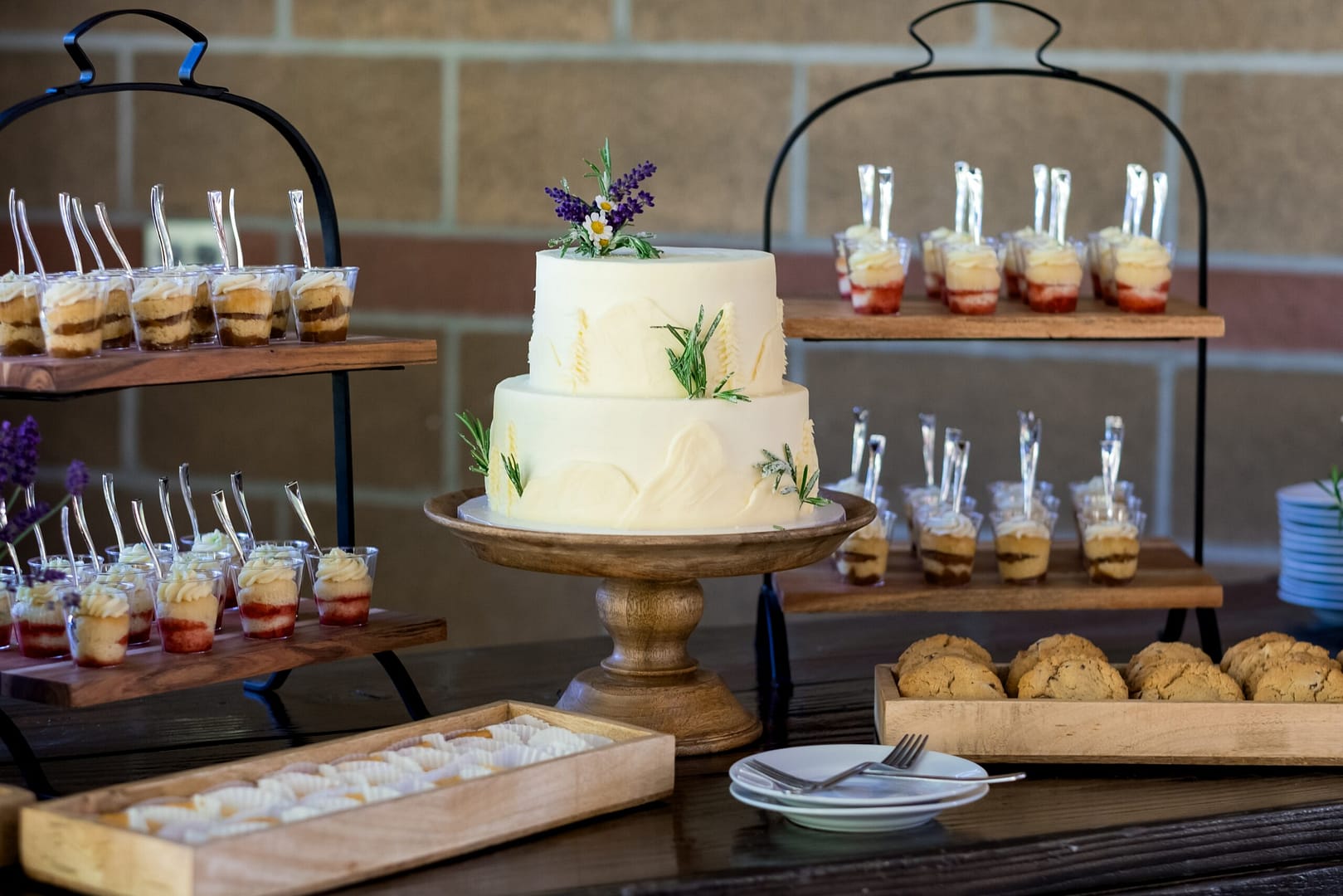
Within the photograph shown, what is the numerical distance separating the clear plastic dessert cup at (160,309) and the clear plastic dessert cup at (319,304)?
0.43 feet

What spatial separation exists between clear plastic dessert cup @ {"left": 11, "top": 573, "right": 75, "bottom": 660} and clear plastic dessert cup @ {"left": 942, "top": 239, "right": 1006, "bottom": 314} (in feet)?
3.30

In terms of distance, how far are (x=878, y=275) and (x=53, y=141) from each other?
1.90 metres

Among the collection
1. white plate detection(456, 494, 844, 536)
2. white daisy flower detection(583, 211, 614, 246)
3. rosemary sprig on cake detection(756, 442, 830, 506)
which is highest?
white daisy flower detection(583, 211, 614, 246)

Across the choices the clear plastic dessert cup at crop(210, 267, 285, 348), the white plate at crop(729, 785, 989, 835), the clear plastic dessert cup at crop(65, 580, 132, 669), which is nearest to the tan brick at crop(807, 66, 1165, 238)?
the clear plastic dessert cup at crop(210, 267, 285, 348)

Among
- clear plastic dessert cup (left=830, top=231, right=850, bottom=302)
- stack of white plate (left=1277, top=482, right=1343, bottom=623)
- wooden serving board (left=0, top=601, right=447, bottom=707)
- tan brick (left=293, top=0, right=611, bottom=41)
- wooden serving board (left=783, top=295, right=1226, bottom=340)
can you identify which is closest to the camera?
wooden serving board (left=0, top=601, right=447, bottom=707)

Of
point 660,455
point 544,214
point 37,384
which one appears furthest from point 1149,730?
point 544,214

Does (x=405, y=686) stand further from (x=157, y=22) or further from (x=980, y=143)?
(x=157, y=22)

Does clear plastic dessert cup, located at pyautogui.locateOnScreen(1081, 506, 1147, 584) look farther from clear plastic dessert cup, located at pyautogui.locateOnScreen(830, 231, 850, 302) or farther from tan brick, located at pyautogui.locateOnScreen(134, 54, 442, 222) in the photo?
tan brick, located at pyautogui.locateOnScreen(134, 54, 442, 222)

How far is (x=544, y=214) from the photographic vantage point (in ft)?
9.78

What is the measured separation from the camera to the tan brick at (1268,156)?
269 centimetres

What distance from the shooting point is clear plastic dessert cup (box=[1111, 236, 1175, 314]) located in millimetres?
1953

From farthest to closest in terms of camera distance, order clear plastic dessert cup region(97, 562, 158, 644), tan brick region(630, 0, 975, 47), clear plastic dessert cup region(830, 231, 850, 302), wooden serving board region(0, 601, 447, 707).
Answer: tan brick region(630, 0, 975, 47)
clear plastic dessert cup region(830, 231, 850, 302)
clear plastic dessert cup region(97, 562, 158, 644)
wooden serving board region(0, 601, 447, 707)

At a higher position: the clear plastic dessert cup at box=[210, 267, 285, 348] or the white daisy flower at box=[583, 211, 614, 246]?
the white daisy flower at box=[583, 211, 614, 246]

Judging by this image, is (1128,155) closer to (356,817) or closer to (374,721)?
(374,721)
